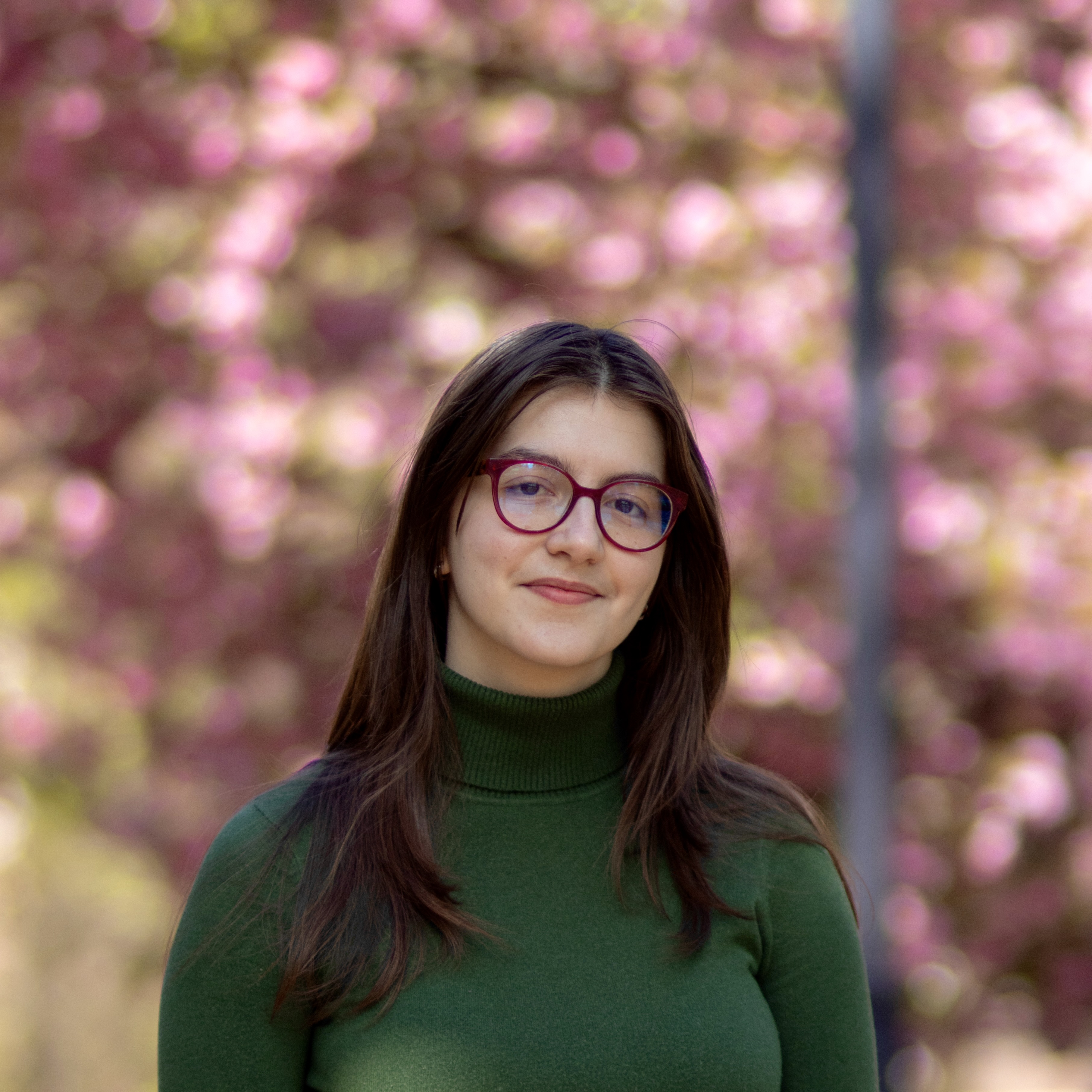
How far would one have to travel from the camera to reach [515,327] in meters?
4.59

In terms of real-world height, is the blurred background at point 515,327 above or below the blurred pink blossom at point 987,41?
below

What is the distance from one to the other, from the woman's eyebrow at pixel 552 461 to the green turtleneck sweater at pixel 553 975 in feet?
0.93

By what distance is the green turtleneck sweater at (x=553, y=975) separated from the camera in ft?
5.11

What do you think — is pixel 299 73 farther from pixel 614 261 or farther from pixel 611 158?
pixel 614 261

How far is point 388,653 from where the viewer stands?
5.90 ft

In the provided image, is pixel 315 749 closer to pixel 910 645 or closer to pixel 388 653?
pixel 910 645

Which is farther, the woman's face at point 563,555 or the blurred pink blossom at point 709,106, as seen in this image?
the blurred pink blossom at point 709,106

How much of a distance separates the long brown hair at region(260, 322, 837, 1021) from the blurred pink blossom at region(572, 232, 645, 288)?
3000mm

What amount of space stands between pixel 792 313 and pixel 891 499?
1.41 m

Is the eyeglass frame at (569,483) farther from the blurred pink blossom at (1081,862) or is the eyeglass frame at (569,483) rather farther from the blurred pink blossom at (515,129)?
the blurred pink blossom at (1081,862)

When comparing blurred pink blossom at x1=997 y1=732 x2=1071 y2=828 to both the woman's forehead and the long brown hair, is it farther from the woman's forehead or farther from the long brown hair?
the woman's forehead

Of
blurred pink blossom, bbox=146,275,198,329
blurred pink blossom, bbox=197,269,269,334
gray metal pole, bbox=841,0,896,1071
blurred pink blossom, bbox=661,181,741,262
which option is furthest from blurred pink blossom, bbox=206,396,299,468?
gray metal pole, bbox=841,0,896,1071

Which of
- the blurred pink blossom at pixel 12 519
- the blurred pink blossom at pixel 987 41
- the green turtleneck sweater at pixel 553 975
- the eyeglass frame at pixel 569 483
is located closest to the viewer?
the green turtleneck sweater at pixel 553 975

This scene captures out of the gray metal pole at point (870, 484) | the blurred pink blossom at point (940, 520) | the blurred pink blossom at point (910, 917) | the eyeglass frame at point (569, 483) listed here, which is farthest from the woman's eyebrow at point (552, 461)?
the blurred pink blossom at point (910, 917)
